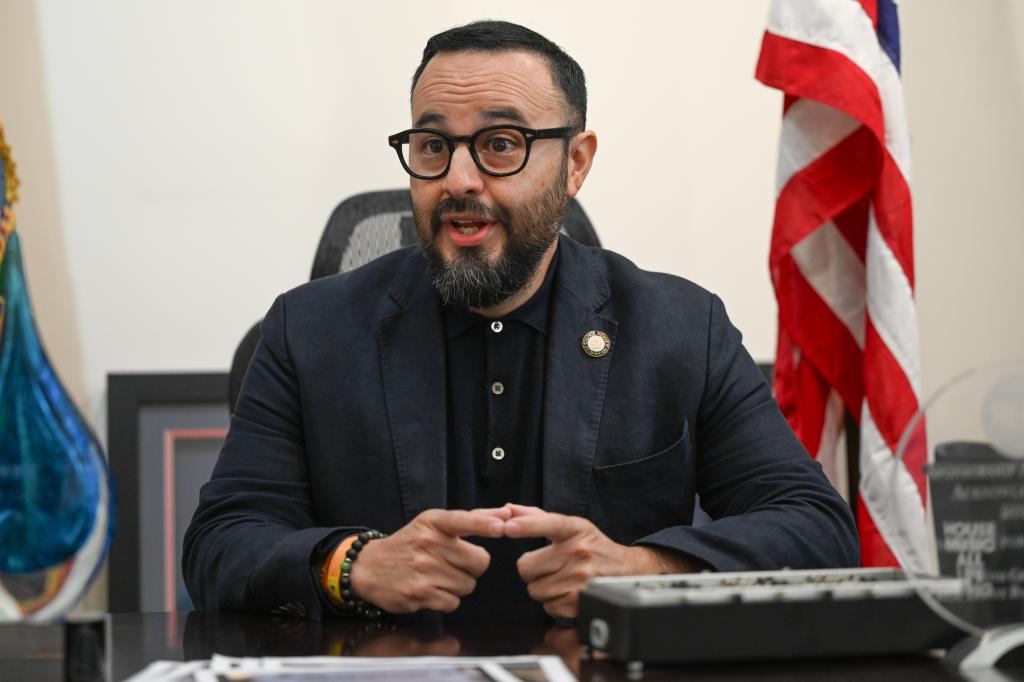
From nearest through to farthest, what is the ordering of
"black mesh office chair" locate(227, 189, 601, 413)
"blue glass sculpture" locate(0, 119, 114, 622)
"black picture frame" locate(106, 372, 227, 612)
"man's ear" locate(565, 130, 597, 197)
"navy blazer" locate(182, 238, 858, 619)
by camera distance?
"blue glass sculpture" locate(0, 119, 114, 622) → "navy blazer" locate(182, 238, 858, 619) → "man's ear" locate(565, 130, 597, 197) → "black mesh office chair" locate(227, 189, 601, 413) → "black picture frame" locate(106, 372, 227, 612)

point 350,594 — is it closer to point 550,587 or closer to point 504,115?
point 550,587

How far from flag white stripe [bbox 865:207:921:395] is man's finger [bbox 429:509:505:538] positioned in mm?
1462

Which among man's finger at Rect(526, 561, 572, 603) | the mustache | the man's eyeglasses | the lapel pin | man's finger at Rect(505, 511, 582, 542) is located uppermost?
the man's eyeglasses

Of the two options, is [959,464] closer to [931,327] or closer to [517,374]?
[517,374]

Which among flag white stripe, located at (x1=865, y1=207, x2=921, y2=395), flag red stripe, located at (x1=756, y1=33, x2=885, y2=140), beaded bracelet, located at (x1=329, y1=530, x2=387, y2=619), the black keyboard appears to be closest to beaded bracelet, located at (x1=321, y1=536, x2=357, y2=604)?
beaded bracelet, located at (x1=329, y1=530, x2=387, y2=619)

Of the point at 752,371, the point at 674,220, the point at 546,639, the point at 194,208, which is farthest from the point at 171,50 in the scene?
the point at 546,639

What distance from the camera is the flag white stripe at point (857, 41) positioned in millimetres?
2598

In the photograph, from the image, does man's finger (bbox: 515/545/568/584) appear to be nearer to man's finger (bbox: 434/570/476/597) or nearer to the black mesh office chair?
man's finger (bbox: 434/570/476/597)

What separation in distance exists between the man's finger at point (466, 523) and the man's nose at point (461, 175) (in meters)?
0.62

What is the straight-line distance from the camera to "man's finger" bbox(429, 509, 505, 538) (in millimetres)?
1343

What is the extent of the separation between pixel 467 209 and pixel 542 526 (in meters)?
0.67

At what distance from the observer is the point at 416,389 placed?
1.83 metres

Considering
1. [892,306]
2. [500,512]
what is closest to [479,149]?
[500,512]

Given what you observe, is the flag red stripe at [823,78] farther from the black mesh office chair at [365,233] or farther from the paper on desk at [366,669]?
the paper on desk at [366,669]
